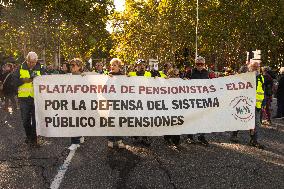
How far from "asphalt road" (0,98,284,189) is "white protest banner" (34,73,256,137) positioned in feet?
1.67

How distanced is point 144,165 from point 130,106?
115 cm

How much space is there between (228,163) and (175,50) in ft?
151

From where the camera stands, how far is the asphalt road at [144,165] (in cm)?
620

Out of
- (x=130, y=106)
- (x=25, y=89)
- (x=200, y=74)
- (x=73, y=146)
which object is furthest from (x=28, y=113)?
(x=200, y=74)

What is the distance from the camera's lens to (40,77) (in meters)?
7.75

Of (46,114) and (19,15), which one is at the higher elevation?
(19,15)

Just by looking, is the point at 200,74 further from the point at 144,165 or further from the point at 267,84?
the point at 267,84

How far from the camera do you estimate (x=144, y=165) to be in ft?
23.7

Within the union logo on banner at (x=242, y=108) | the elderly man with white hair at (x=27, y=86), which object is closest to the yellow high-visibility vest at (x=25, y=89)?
the elderly man with white hair at (x=27, y=86)

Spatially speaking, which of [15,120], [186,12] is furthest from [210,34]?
[15,120]

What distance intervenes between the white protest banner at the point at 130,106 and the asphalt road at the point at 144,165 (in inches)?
20.0

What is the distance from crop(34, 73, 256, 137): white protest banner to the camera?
25.3 ft

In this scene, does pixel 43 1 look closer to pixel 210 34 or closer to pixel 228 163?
pixel 210 34

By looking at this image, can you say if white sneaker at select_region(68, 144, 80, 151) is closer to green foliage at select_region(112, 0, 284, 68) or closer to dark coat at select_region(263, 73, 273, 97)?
dark coat at select_region(263, 73, 273, 97)
